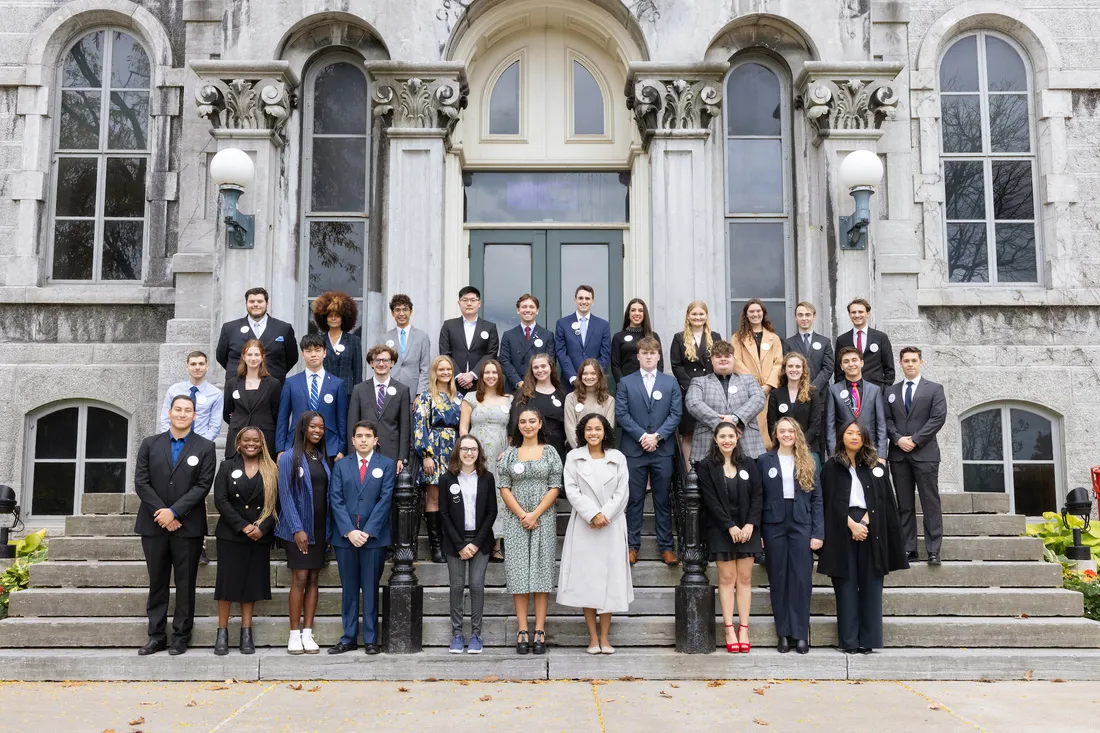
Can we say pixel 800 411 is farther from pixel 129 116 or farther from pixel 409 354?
pixel 129 116

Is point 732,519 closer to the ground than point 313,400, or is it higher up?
closer to the ground

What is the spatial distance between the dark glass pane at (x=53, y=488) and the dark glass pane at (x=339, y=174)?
15.5ft

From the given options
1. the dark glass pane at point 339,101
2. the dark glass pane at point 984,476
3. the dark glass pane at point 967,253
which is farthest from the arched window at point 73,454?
the dark glass pane at point 967,253

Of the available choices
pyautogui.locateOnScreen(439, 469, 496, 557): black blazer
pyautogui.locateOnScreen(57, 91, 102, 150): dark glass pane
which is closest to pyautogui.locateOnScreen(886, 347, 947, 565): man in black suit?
pyautogui.locateOnScreen(439, 469, 496, 557): black blazer

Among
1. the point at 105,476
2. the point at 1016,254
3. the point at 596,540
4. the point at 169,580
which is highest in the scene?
the point at 1016,254

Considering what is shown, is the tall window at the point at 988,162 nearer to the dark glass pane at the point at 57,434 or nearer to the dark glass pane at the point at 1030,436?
the dark glass pane at the point at 1030,436

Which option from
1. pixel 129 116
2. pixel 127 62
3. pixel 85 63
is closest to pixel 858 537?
pixel 129 116

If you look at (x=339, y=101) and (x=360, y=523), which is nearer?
(x=360, y=523)

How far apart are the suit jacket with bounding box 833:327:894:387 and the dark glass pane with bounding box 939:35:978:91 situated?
4991 millimetres

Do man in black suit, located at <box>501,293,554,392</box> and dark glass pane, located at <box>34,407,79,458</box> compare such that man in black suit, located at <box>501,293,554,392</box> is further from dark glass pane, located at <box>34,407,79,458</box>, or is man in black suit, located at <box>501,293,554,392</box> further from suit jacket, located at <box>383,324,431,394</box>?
dark glass pane, located at <box>34,407,79,458</box>

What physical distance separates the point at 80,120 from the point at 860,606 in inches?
456

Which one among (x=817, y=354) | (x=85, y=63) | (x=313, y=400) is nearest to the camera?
(x=313, y=400)

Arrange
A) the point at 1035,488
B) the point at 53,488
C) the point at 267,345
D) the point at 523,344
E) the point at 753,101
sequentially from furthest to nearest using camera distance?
the point at 53,488 < the point at 1035,488 < the point at 753,101 < the point at 523,344 < the point at 267,345

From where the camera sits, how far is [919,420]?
32.3 ft
